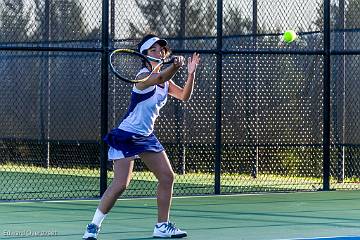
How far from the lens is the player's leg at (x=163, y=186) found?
8.22 m

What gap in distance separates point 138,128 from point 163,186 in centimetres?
49

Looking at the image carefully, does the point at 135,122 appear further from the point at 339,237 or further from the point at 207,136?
the point at 207,136

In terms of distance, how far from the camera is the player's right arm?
782 centimetres

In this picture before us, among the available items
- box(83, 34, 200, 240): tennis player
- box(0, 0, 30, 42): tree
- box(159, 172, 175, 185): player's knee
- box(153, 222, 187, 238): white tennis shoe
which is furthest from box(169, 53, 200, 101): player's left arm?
box(0, 0, 30, 42): tree

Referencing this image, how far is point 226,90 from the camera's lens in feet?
48.1

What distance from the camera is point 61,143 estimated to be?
15695 millimetres

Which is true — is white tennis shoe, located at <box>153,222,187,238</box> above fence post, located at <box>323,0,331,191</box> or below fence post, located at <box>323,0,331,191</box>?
below

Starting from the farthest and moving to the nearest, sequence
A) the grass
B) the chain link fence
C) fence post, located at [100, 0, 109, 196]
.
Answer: the chain link fence, the grass, fence post, located at [100, 0, 109, 196]

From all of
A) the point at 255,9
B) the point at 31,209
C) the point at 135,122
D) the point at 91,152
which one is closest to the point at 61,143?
the point at 91,152

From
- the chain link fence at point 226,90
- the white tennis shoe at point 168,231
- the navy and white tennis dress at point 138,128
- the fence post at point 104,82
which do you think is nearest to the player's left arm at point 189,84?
the navy and white tennis dress at point 138,128

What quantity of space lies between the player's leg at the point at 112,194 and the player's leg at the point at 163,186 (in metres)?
0.18

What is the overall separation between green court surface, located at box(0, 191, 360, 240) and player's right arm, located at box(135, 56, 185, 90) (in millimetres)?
1221

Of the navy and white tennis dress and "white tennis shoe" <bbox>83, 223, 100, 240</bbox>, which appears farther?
the navy and white tennis dress

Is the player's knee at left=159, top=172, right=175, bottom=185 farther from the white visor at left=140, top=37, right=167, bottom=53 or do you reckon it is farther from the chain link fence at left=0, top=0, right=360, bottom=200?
the chain link fence at left=0, top=0, right=360, bottom=200
